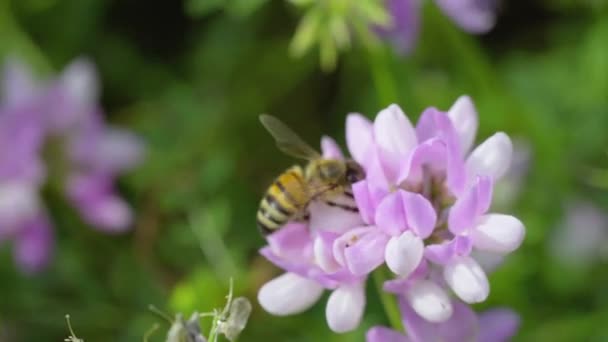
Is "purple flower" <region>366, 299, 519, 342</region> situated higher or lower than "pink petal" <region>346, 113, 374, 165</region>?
lower

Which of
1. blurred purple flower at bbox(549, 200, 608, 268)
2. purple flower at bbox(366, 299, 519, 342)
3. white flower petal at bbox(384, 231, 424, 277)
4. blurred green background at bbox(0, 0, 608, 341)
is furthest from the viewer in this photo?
blurred purple flower at bbox(549, 200, 608, 268)

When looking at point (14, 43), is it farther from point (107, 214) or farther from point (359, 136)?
point (359, 136)

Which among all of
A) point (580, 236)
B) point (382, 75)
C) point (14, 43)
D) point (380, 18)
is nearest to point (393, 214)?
point (380, 18)

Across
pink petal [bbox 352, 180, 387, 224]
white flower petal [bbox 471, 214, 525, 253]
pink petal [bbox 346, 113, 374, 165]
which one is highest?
pink petal [bbox 346, 113, 374, 165]

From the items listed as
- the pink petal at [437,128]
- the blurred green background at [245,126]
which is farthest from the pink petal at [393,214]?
the blurred green background at [245,126]

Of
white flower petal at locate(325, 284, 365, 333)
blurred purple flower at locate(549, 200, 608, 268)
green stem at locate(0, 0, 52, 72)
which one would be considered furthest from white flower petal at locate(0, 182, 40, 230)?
white flower petal at locate(325, 284, 365, 333)

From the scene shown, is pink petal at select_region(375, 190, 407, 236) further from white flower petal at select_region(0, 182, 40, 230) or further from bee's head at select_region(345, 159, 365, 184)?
white flower petal at select_region(0, 182, 40, 230)

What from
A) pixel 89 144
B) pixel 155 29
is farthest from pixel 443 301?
pixel 155 29
